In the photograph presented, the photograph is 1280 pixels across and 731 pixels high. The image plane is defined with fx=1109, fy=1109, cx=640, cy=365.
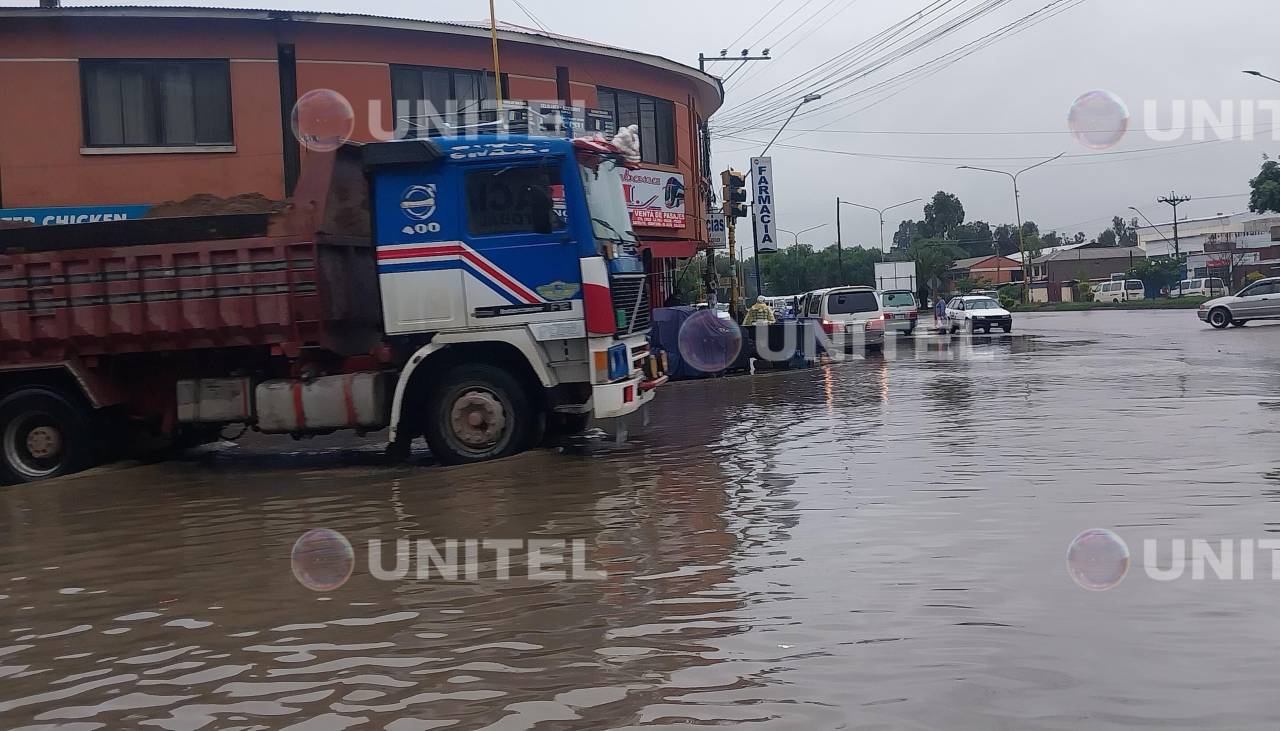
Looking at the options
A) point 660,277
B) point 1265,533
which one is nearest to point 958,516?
point 1265,533

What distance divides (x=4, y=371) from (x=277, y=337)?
114 inches

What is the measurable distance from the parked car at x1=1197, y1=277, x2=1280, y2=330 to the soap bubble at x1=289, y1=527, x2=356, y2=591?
3216cm

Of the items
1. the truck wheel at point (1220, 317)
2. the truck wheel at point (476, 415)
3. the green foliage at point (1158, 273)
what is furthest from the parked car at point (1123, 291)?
the truck wheel at point (476, 415)

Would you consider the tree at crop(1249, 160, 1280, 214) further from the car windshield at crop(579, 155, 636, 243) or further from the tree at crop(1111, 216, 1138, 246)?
the tree at crop(1111, 216, 1138, 246)

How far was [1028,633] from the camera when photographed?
479cm

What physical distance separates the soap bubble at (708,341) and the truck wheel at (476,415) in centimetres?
1088

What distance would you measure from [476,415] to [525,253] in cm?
161

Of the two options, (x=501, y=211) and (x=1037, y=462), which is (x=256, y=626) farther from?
(x=1037, y=462)

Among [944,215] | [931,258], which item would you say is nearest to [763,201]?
[931,258]

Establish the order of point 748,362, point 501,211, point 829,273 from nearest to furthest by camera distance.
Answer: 1. point 501,211
2. point 748,362
3. point 829,273

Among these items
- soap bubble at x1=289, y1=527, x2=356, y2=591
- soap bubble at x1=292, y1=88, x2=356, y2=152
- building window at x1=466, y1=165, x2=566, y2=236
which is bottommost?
soap bubble at x1=289, y1=527, x2=356, y2=591

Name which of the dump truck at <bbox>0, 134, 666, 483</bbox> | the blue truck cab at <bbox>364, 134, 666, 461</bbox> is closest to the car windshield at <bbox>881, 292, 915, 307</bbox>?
the dump truck at <bbox>0, 134, 666, 483</bbox>

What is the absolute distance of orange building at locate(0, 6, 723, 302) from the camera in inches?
762

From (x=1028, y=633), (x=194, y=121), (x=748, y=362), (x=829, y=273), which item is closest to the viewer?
(x=1028, y=633)
